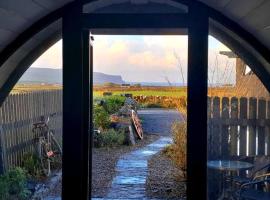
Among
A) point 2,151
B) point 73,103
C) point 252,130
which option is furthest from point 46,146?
point 73,103

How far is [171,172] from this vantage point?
497 cm

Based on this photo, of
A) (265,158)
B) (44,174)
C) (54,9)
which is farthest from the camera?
(44,174)

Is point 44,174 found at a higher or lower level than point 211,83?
lower

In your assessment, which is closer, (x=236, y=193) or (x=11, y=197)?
(x=236, y=193)

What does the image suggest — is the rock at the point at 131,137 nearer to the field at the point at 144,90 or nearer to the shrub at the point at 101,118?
the shrub at the point at 101,118

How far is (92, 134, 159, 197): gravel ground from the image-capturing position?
182 inches

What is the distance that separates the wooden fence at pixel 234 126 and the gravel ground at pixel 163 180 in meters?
0.63

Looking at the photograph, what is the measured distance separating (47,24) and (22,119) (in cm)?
311

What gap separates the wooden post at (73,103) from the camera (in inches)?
92.1

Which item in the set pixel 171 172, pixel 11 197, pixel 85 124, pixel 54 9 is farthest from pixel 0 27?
pixel 171 172

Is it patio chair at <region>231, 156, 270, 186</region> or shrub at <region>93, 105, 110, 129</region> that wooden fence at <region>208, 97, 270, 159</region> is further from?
shrub at <region>93, 105, 110, 129</region>

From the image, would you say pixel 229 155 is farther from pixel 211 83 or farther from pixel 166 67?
pixel 166 67

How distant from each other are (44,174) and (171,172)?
1.66m

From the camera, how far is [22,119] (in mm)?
5219
